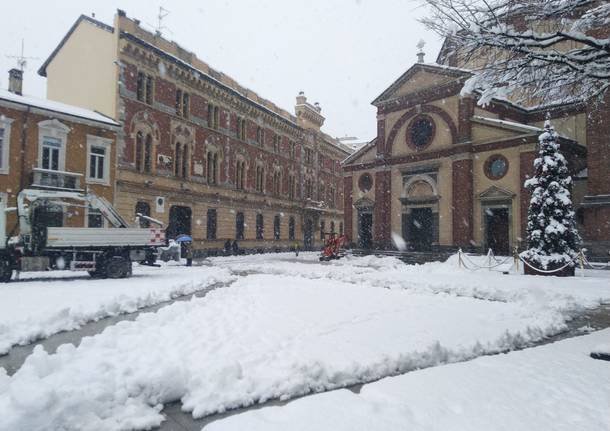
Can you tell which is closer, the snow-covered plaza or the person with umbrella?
the snow-covered plaza

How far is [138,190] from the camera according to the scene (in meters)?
22.1

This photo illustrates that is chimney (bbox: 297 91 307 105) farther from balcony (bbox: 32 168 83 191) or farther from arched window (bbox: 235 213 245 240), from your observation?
balcony (bbox: 32 168 83 191)

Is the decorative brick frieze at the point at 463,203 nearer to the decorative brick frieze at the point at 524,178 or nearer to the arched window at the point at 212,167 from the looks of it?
the decorative brick frieze at the point at 524,178

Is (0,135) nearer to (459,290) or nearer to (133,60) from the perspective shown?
(133,60)

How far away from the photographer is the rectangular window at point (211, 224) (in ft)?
89.8

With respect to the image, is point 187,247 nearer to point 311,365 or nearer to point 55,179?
point 55,179

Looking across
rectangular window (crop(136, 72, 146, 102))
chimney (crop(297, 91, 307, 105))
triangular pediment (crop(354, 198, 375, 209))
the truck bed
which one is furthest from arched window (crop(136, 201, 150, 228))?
chimney (crop(297, 91, 307, 105))

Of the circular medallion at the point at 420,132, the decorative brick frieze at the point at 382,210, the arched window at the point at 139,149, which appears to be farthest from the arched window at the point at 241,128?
the circular medallion at the point at 420,132

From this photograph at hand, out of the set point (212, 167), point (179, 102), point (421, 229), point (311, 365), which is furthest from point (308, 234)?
point (311, 365)

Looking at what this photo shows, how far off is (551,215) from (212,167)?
21255 millimetres

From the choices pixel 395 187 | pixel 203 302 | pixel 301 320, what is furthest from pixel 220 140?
pixel 301 320

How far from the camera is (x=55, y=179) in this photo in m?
19.0

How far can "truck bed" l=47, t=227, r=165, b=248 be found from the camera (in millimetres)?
12297

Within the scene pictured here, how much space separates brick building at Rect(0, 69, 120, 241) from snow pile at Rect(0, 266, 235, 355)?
7674mm
